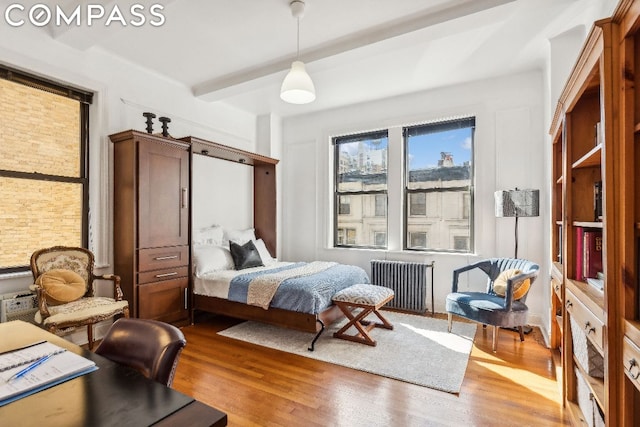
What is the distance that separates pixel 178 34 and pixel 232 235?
2.58 m

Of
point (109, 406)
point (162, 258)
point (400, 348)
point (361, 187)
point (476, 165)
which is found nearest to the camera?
point (109, 406)

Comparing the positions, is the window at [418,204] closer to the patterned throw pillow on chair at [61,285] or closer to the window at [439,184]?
the window at [439,184]

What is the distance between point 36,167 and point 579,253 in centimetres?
448

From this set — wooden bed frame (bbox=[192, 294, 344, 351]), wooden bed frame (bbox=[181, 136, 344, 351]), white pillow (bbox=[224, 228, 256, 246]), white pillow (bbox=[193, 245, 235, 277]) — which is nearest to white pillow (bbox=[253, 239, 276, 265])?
white pillow (bbox=[224, 228, 256, 246])

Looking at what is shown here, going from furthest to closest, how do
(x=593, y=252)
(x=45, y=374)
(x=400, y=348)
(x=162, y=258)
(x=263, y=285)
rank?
1. (x=162, y=258)
2. (x=263, y=285)
3. (x=400, y=348)
4. (x=593, y=252)
5. (x=45, y=374)

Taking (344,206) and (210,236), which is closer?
(210,236)

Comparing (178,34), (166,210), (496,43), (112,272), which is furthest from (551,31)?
(112,272)

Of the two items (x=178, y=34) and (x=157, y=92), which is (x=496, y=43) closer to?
(x=178, y=34)

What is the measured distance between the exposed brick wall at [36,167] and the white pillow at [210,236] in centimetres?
132

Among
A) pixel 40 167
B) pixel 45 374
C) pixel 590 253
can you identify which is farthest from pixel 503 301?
pixel 40 167

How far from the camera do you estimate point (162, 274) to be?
372 cm

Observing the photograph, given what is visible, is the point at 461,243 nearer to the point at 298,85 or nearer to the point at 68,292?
the point at 298,85

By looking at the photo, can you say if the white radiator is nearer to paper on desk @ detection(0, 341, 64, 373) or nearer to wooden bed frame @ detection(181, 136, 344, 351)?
wooden bed frame @ detection(181, 136, 344, 351)

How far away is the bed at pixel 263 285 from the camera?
3295 millimetres
